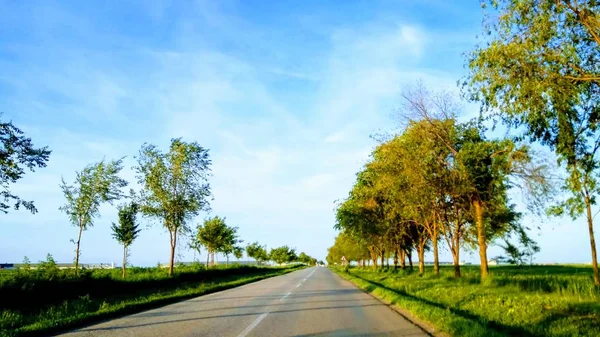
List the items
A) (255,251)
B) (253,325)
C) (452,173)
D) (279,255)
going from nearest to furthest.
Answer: (253,325), (452,173), (255,251), (279,255)

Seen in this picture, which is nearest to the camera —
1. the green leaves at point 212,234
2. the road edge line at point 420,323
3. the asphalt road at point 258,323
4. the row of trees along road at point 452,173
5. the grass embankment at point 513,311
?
the grass embankment at point 513,311

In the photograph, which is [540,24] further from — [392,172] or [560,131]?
[392,172]

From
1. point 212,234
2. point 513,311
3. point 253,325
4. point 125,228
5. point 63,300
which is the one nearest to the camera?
point 253,325

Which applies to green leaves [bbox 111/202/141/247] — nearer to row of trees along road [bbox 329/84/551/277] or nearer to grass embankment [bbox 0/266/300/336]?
grass embankment [bbox 0/266/300/336]

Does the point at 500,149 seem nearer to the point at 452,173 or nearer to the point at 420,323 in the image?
the point at 452,173

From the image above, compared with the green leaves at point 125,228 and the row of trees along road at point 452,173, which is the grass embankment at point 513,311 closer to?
the row of trees along road at point 452,173

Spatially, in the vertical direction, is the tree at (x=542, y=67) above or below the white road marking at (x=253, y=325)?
above

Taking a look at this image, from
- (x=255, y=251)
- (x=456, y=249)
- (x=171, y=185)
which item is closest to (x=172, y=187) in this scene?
(x=171, y=185)

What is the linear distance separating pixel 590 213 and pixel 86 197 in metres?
25.7

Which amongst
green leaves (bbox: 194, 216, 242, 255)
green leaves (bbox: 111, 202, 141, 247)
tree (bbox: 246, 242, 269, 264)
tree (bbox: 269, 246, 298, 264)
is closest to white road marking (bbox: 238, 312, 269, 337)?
green leaves (bbox: 111, 202, 141, 247)

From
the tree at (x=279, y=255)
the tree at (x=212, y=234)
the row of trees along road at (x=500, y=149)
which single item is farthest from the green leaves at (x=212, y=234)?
the tree at (x=279, y=255)

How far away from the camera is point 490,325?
10.9 metres

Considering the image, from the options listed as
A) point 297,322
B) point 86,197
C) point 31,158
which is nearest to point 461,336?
point 297,322

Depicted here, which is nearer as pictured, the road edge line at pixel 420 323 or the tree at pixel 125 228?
the road edge line at pixel 420 323
